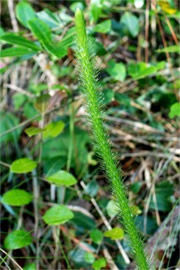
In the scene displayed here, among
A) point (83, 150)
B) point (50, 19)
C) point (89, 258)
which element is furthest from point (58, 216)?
point (50, 19)

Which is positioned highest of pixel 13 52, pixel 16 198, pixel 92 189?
pixel 13 52

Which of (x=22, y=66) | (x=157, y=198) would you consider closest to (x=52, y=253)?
(x=157, y=198)

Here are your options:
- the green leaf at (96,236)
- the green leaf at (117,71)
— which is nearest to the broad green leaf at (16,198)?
the green leaf at (96,236)

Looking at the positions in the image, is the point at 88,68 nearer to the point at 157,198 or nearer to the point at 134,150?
the point at 157,198

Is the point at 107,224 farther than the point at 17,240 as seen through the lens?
Yes

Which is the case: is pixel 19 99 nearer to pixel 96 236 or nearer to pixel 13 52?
pixel 13 52

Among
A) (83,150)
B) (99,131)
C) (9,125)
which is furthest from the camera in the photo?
(9,125)

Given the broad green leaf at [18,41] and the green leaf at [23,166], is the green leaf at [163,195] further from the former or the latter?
the broad green leaf at [18,41]
